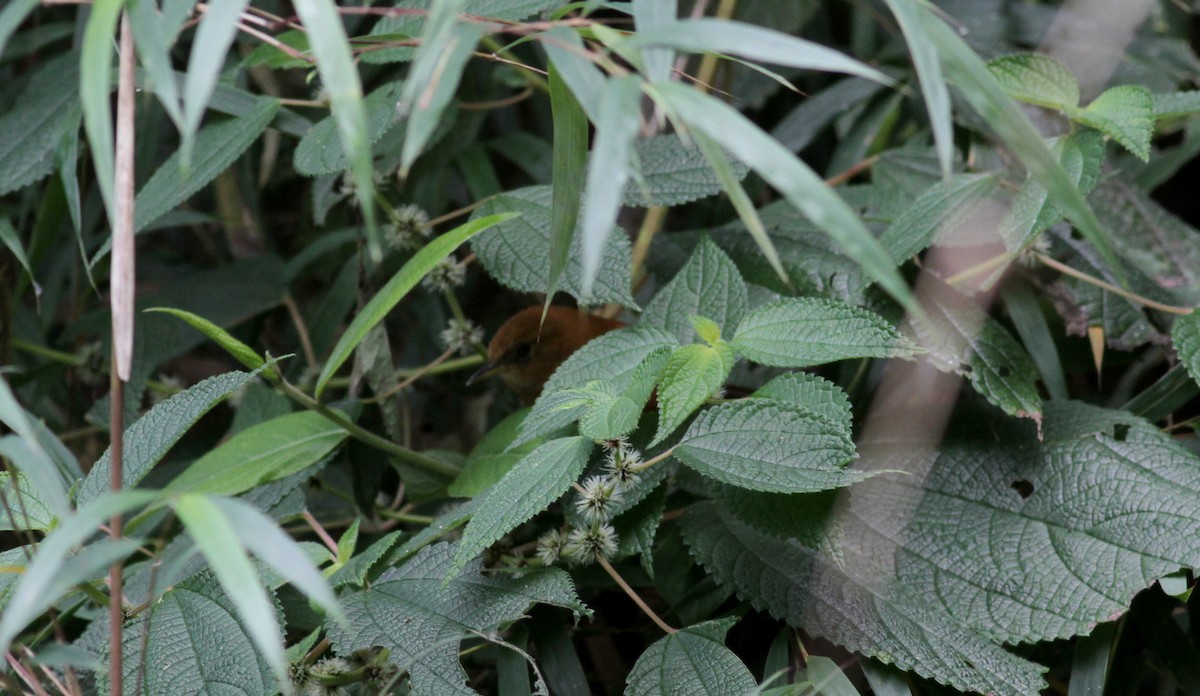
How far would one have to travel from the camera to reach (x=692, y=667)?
4.85 feet

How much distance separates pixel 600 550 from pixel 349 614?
375 millimetres

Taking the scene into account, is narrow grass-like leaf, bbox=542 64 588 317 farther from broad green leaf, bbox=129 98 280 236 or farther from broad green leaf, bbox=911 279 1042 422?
broad green leaf, bbox=129 98 280 236

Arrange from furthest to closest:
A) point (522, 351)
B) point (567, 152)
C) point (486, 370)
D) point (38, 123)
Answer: point (522, 351) < point (486, 370) < point (38, 123) < point (567, 152)

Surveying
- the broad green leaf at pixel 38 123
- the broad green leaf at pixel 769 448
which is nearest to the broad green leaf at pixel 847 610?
the broad green leaf at pixel 769 448

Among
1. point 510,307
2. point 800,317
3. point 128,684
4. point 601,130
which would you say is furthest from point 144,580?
point 510,307

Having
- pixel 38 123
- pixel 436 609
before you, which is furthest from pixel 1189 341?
pixel 38 123

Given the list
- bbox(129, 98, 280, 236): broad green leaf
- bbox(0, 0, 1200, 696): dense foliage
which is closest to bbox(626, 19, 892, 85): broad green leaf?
bbox(0, 0, 1200, 696): dense foliage

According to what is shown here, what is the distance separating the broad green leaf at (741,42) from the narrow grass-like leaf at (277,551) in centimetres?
52

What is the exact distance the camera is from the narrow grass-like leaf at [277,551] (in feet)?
2.61

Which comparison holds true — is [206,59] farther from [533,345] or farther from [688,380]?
[533,345]

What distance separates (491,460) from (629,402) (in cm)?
45

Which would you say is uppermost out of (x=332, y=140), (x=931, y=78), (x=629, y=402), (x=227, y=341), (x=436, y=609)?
(x=931, y=78)

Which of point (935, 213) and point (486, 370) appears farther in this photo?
point (486, 370)

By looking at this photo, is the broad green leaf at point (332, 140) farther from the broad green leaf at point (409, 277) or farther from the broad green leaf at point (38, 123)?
the broad green leaf at point (38, 123)
